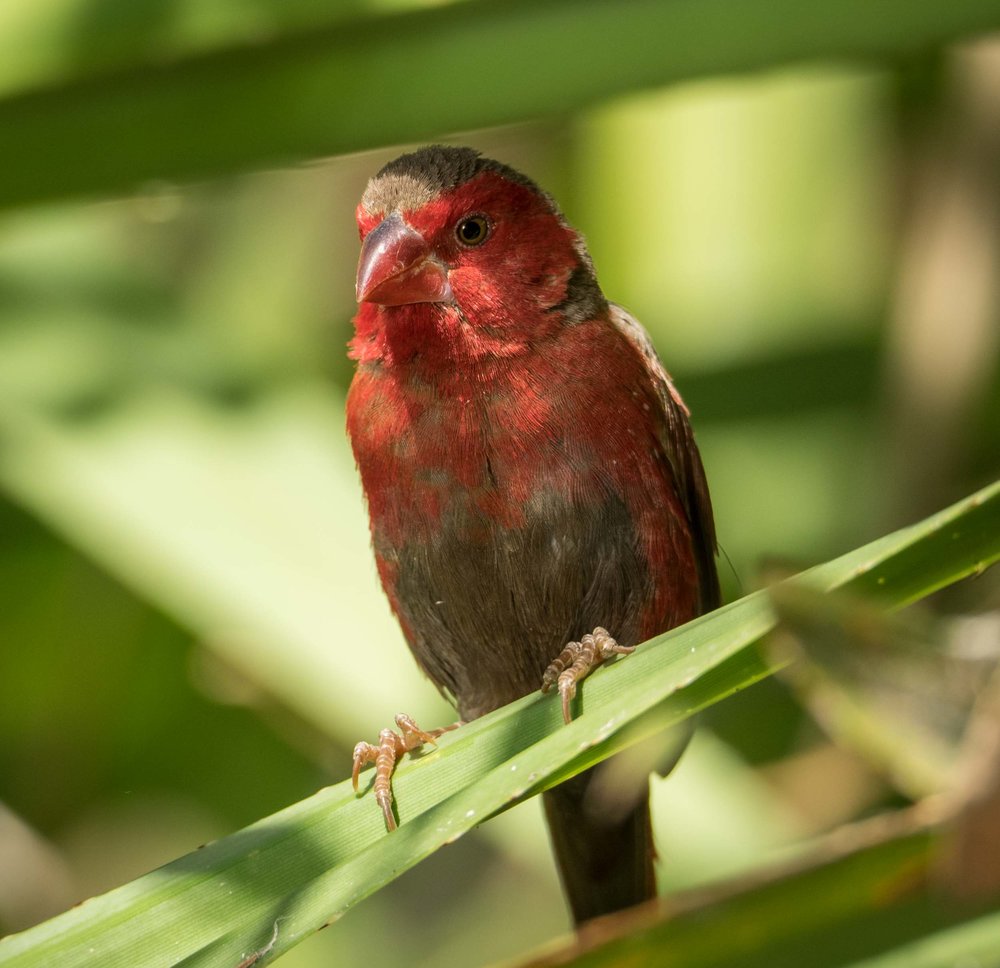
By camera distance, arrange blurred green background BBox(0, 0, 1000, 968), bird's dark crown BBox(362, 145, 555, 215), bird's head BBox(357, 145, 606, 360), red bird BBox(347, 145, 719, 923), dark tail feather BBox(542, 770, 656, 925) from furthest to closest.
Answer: blurred green background BBox(0, 0, 1000, 968) → dark tail feather BBox(542, 770, 656, 925) → bird's dark crown BBox(362, 145, 555, 215) → bird's head BBox(357, 145, 606, 360) → red bird BBox(347, 145, 719, 923)

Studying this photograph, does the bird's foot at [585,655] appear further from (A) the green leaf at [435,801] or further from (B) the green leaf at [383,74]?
(B) the green leaf at [383,74]

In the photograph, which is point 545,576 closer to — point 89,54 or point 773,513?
point 89,54

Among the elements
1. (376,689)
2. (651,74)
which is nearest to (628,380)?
(651,74)

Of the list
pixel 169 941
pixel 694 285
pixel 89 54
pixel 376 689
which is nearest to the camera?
pixel 169 941

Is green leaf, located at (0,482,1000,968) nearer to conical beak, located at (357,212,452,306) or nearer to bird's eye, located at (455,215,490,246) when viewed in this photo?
conical beak, located at (357,212,452,306)

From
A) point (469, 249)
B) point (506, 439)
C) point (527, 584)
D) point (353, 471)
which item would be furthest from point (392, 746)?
point (353, 471)

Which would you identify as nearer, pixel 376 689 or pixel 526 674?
pixel 526 674

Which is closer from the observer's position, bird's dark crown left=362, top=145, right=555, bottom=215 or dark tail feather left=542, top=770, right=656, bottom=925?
bird's dark crown left=362, top=145, right=555, bottom=215

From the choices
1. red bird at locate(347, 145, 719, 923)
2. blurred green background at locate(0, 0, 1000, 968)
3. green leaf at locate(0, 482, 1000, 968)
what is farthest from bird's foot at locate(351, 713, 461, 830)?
green leaf at locate(0, 482, 1000, 968)
